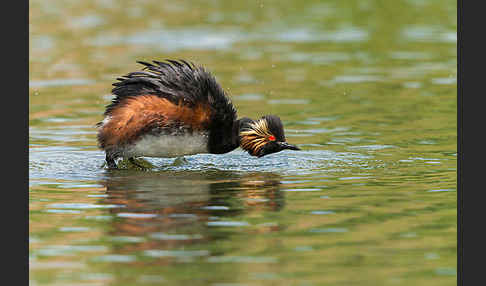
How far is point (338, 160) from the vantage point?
15.5 metres

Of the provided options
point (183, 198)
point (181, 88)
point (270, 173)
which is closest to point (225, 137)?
point (270, 173)

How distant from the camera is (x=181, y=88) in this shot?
14516 mm

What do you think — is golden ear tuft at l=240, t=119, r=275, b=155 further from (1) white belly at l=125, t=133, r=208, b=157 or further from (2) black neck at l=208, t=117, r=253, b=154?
(1) white belly at l=125, t=133, r=208, b=157

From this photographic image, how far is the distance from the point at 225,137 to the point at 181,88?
1.07 metres

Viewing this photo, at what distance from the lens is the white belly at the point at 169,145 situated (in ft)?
47.5

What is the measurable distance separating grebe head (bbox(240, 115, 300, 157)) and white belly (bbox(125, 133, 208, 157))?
0.71 meters

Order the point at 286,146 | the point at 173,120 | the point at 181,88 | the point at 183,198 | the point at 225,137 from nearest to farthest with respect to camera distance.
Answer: the point at 183,198 < the point at 173,120 < the point at 181,88 < the point at 225,137 < the point at 286,146

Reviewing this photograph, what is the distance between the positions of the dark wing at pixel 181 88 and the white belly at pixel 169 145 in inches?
15.6

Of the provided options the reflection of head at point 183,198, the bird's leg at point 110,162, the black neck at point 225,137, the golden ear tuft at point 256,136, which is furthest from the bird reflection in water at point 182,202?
the golden ear tuft at point 256,136

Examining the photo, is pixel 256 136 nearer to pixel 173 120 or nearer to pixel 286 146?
pixel 286 146

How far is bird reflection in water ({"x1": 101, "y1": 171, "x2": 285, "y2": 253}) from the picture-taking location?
10.8 m

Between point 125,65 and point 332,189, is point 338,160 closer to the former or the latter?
point 332,189

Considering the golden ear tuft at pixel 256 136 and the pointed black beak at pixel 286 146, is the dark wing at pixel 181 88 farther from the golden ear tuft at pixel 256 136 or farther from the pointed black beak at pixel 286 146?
the pointed black beak at pixel 286 146

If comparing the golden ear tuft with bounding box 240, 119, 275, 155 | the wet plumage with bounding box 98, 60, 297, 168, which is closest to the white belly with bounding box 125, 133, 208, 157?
the wet plumage with bounding box 98, 60, 297, 168
